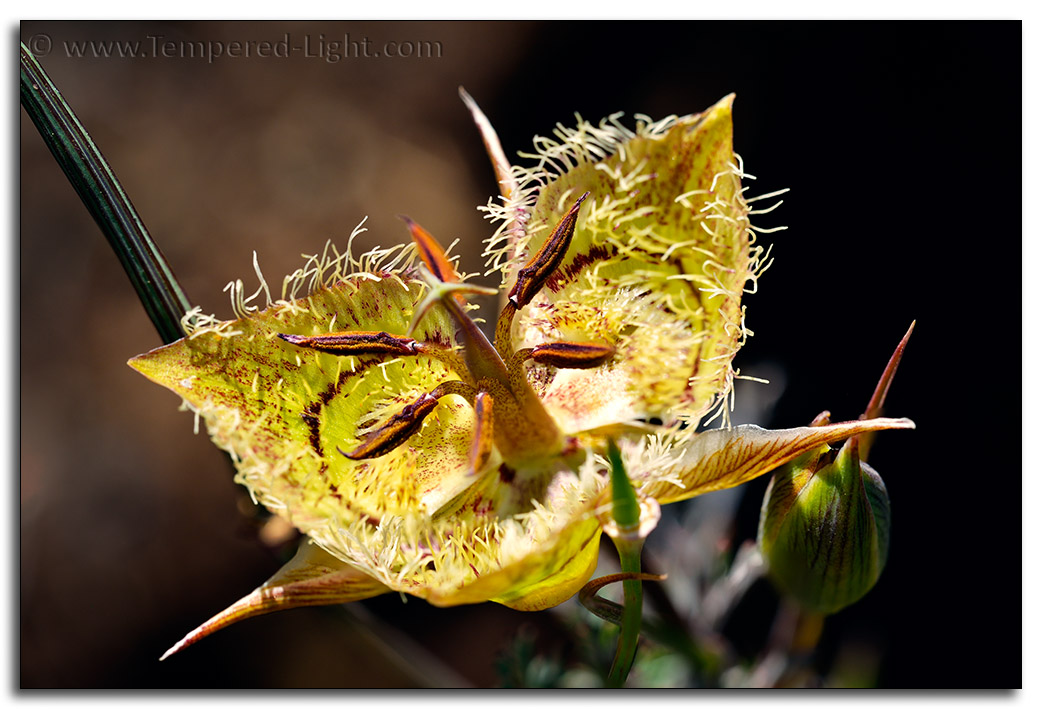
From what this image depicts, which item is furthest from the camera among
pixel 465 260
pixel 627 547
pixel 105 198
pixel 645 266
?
pixel 465 260

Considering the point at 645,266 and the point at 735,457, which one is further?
the point at 645,266

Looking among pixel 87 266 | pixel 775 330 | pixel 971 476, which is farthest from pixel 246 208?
pixel 971 476

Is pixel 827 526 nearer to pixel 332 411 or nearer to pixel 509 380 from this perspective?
pixel 509 380

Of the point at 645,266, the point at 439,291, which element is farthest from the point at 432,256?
the point at 645,266

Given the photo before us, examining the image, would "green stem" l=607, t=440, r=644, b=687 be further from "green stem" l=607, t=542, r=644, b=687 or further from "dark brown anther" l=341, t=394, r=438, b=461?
"dark brown anther" l=341, t=394, r=438, b=461

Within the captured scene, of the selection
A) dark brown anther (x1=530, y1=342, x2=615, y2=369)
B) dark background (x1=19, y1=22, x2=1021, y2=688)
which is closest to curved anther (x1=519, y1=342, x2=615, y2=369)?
dark brown anther (x1=530, y1=342, x2=615, y2=369)

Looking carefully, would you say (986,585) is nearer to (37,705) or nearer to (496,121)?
(496,121)
